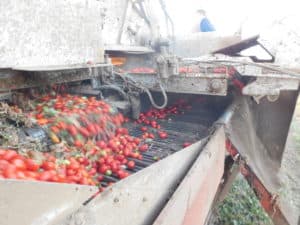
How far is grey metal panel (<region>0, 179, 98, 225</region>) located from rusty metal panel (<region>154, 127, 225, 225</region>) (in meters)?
0.57

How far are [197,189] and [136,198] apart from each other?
74 cm

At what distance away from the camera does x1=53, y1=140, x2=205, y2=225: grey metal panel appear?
132cm

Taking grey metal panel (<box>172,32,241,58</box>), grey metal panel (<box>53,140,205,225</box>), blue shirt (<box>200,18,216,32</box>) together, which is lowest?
grey metal panel (<box>53,140,205,225</box>)

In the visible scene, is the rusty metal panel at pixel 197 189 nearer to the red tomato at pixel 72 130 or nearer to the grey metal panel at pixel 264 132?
the grey metal panel at pixel 264 132

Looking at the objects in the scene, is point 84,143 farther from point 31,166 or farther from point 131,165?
point 31,166

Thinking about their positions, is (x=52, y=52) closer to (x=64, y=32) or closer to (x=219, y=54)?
(x=64, y=32)

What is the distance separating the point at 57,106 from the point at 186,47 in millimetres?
4849

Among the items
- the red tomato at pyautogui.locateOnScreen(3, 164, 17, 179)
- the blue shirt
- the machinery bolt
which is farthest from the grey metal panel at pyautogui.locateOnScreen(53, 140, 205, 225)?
the blue shirt

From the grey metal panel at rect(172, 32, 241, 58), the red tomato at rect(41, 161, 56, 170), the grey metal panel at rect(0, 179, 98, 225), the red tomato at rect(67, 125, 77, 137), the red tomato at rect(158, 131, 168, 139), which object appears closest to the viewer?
the grey metal panel at rect(0, 179, 98, 225)

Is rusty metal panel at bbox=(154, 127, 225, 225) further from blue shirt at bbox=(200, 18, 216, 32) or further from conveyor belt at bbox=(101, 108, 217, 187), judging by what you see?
blue shirt at bbox=(200, 18, 216, 32)

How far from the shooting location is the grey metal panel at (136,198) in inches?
51.8

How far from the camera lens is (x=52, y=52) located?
2.68 metres

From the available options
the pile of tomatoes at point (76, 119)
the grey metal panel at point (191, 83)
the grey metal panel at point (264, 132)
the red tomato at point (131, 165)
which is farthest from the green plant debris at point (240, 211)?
the red tomato at point (131, 165)

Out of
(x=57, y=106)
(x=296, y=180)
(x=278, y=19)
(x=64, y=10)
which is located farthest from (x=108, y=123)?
(x=296, y=180)
